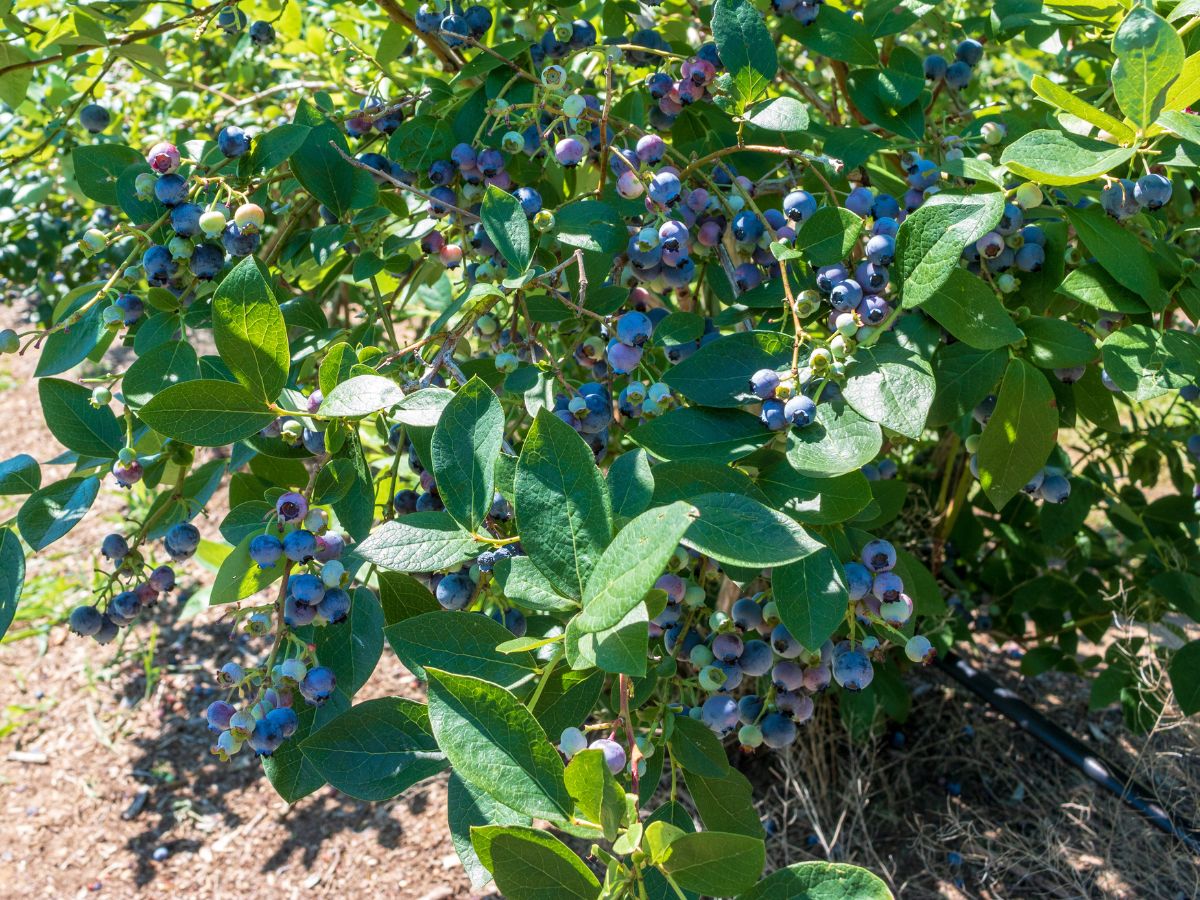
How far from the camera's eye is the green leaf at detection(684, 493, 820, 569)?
78cm

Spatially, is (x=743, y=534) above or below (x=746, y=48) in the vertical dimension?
below

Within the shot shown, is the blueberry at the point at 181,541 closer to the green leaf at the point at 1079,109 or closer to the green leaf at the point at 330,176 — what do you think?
the green leaf at the point at 330,176

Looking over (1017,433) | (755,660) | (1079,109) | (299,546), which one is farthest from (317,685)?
(1079,109)

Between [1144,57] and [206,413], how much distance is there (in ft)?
3.29

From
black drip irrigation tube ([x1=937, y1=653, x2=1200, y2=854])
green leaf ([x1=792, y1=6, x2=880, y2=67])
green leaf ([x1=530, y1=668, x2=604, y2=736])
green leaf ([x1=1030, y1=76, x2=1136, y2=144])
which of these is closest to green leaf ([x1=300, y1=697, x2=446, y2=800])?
green leaf ([x1=530, y1=668, x2=604, y2=736])

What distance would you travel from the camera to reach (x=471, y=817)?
944 mm

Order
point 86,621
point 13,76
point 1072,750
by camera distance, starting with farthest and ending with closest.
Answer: point 1072,750
point 13,76
point 86,621

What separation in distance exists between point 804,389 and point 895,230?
236 mm

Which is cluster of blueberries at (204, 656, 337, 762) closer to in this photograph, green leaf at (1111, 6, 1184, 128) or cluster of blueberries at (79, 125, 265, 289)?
cluster of blueberries at (79, 125, 265, 289)

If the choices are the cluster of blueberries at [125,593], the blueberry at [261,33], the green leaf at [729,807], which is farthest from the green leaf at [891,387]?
the blueberry at [261,33]

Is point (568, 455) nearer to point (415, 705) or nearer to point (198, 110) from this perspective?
point (415, 705)

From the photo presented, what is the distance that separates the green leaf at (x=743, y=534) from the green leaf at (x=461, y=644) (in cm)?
26

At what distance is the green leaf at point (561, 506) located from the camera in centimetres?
86

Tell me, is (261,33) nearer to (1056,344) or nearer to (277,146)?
(277,146)
